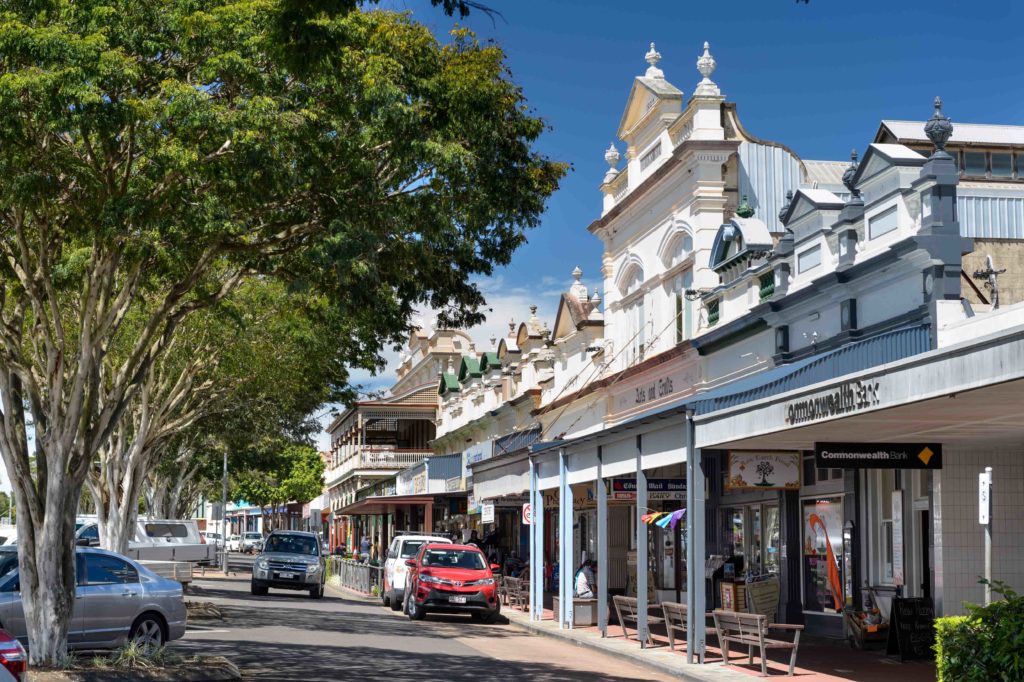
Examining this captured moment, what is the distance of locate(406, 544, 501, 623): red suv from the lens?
28.1m

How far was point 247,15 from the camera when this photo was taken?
14844mm

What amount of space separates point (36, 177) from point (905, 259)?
1201 cm

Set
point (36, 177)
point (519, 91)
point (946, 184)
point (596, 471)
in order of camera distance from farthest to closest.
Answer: point (596, 471), point (946, 184), point (519, 91), point (36, 177)

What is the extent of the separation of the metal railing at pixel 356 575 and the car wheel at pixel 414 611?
8.98m

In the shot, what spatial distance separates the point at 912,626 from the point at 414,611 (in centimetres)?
1289

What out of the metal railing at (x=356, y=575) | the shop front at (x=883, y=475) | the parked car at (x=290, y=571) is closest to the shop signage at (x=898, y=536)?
the shop front at (x=883, y=475)

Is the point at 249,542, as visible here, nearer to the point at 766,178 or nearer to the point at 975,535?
the point at 766,178

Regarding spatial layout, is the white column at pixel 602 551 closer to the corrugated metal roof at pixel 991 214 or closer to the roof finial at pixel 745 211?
the roof finial at pixel 745 211

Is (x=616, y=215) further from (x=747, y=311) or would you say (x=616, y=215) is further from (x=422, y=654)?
(x=422, y=654)

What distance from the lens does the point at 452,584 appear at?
28297 millimetres

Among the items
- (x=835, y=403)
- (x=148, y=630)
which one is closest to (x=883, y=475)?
(x=835, y=403)

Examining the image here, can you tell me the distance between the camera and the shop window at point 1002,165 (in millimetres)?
26172

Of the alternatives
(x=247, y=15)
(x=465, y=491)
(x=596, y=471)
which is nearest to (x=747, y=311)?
(x=596, y=471)

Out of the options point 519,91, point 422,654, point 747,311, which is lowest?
point 422,654
